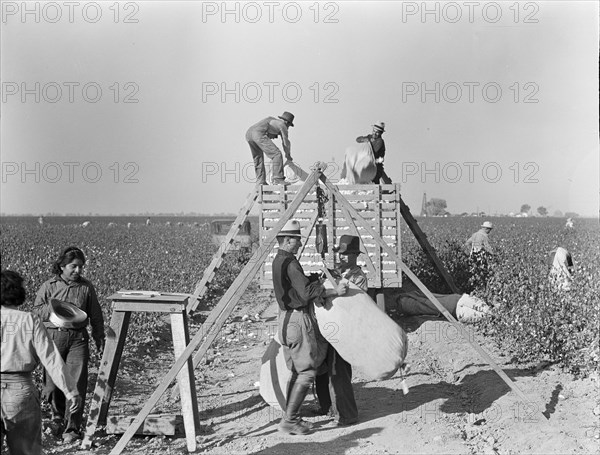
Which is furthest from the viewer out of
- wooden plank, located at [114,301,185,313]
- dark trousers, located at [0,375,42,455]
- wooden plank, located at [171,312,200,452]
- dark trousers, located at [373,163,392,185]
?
dark trousers, located at [373,163,392,185]

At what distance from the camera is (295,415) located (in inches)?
244

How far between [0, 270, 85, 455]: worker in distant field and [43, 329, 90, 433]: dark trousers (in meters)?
1.43

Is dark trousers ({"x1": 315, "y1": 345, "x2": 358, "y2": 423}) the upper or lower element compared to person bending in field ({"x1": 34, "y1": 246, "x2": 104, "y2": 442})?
lower

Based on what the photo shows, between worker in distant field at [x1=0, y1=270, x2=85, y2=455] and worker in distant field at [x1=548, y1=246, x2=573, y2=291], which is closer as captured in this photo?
worker in distant field at [x1=0, y1=270, x2=85, y2=455]

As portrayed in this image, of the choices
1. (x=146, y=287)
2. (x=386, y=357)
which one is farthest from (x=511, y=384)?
(x=146, y=287)

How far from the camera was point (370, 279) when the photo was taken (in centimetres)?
935

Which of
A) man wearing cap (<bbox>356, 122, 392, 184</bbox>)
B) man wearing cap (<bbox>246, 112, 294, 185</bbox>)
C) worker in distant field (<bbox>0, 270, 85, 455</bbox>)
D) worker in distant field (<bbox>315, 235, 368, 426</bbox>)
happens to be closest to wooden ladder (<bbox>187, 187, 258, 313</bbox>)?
man wearing cap (<bbox>246, 112, 294, 185</bbox>)

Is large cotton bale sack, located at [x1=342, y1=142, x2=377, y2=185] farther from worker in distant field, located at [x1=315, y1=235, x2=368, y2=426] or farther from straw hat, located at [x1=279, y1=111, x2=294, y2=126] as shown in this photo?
worker in distant field, located at [x1=315, y1=235, x2=368, y2=426]

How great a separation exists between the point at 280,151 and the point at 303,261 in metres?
1.48

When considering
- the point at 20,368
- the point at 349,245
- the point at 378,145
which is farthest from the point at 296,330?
the point at 378,145

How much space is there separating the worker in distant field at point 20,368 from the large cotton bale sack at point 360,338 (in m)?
2.30

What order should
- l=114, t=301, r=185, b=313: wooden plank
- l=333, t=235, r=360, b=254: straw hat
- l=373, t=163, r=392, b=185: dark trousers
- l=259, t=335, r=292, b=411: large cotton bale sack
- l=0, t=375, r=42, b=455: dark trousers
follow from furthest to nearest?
1. l=373, t=163, r=392, b=185: dark trousers
2. l=333, t=235, r=360, b=254: straw hat
3. l=259, t=335, r=292, b=411: large cotton bale sack
4. l=114, t=301, r=185, b=313: wooden plank
5. l=0, t=375, r=42, b=455: dark trousers

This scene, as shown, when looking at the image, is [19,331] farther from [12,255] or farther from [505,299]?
[12,255]

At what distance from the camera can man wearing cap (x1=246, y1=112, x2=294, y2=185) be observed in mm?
9539
